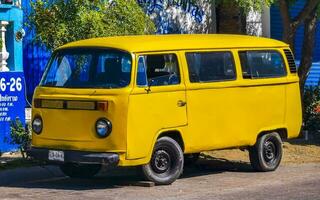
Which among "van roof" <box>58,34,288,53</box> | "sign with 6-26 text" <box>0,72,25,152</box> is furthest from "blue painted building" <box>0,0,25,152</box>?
"van roof" <box>58,34,288,53</box>

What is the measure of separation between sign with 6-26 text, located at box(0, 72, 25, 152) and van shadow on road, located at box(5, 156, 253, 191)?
1770 millimetres

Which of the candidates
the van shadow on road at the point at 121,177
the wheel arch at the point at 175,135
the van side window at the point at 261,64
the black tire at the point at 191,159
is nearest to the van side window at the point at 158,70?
the wheel arch at the point at 175,135

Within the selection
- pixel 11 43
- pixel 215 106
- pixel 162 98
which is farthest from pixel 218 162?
pixel 11 43

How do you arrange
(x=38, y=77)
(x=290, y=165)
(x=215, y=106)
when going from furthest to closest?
(x=38, y=77)
(x=290, y=165)
(x=215, y=106)

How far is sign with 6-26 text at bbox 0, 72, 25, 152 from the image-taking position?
11.8 m

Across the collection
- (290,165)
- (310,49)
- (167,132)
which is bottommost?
(290,165)

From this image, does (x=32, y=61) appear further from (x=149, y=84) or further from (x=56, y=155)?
(x=149, y=84)

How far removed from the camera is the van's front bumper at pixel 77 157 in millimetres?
8984

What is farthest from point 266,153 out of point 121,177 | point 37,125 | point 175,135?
point 37,125

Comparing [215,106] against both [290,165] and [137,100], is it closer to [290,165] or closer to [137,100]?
[137,100]

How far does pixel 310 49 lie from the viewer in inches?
603

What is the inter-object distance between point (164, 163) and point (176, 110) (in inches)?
30.0

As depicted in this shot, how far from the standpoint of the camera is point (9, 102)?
1187cm

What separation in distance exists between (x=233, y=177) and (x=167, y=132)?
1.63m
